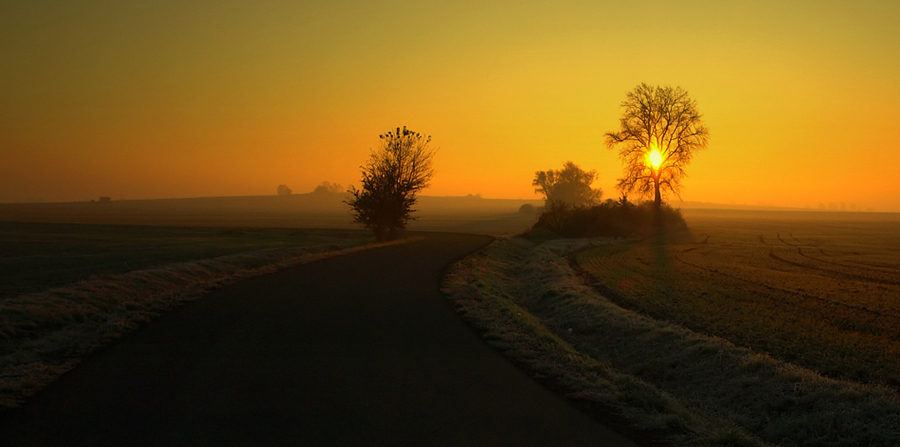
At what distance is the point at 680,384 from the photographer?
8125 mm

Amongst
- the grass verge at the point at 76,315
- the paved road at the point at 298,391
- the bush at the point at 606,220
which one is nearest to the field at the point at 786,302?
the paved road at the point at 298,391

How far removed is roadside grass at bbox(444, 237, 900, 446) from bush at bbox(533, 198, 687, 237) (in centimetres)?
3519

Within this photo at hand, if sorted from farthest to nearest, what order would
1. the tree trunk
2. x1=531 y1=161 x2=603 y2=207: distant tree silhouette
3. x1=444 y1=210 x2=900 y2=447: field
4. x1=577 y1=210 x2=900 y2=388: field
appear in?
x1=531 y1=161 x2=603 y2=207: distant tree silhouette
the tree trunk
x1=577 y1=210 x2=900 y2=388: field
x1=444 y1=210 x2=900 y2=447: field

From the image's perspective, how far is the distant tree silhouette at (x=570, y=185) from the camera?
113625 millimetres

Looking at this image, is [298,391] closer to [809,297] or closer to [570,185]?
[809,297]

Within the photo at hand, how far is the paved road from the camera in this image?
533 cm

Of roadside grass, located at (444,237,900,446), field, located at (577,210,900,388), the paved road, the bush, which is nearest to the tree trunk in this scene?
the bush

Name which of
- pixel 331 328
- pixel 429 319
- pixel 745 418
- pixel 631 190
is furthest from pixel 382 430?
pixel 631 190

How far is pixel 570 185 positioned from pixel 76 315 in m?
109

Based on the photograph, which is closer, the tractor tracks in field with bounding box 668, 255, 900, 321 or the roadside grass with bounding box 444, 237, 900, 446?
the roadside grass with bounding box 444, 237, 900, 446

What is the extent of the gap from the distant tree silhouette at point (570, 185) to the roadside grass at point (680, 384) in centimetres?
10041

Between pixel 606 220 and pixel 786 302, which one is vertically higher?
pixel 606 220

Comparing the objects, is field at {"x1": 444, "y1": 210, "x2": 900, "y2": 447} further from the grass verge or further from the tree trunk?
the tree trunk

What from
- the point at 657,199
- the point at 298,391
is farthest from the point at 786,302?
the point at 657,199
